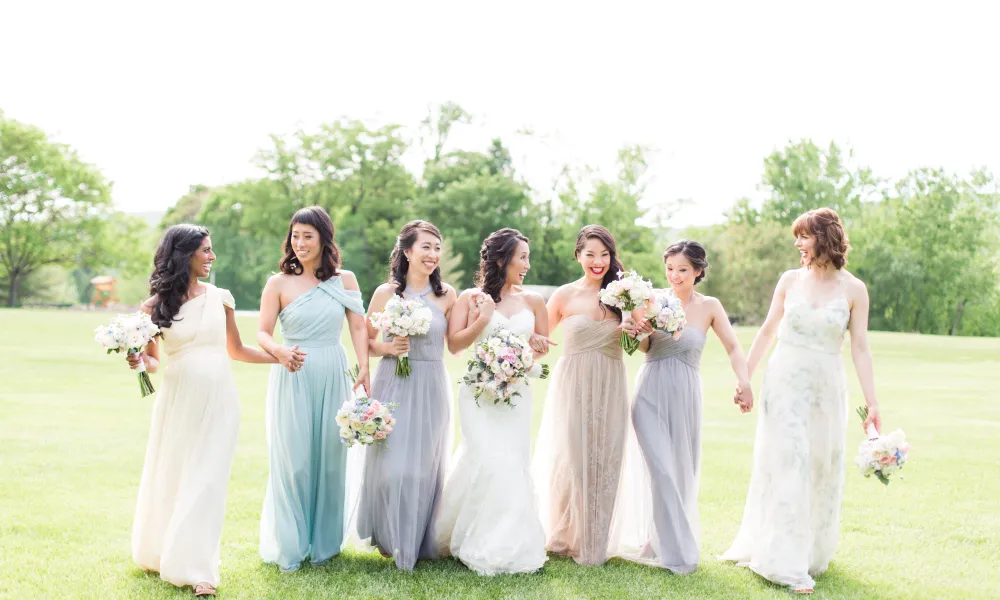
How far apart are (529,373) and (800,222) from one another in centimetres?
251

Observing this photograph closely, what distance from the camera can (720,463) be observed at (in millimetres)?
12969

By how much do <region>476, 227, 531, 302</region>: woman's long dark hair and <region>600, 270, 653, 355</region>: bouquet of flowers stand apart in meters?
0.84

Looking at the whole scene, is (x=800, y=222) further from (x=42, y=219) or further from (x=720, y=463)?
(x=42, y=219)

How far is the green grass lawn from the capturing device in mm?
6574

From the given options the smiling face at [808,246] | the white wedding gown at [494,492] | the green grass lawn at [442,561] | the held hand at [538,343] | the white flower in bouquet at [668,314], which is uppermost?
the smiling face at [808,246]

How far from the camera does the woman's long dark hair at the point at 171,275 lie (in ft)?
20.8

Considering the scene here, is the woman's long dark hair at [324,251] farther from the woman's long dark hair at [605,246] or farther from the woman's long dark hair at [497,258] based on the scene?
the woman's long dark hair at [605,246]

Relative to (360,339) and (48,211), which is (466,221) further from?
(360,339)

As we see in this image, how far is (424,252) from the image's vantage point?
7.03 metres

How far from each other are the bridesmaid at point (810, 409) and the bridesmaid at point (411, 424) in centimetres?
267

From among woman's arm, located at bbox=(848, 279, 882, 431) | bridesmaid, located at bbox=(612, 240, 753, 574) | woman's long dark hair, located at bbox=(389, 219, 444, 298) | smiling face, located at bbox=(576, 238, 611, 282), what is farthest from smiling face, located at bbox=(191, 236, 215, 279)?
woman's arm, located at bbox=(848, 279, 882, 431)

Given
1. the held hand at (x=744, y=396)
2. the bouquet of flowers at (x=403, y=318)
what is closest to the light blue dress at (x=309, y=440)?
the bouquet of flowers at (x=403, y=318)

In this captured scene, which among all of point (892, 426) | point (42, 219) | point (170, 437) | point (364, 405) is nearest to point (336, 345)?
point (364, 405)

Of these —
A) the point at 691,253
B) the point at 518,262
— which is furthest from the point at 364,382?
the point at 691,253
